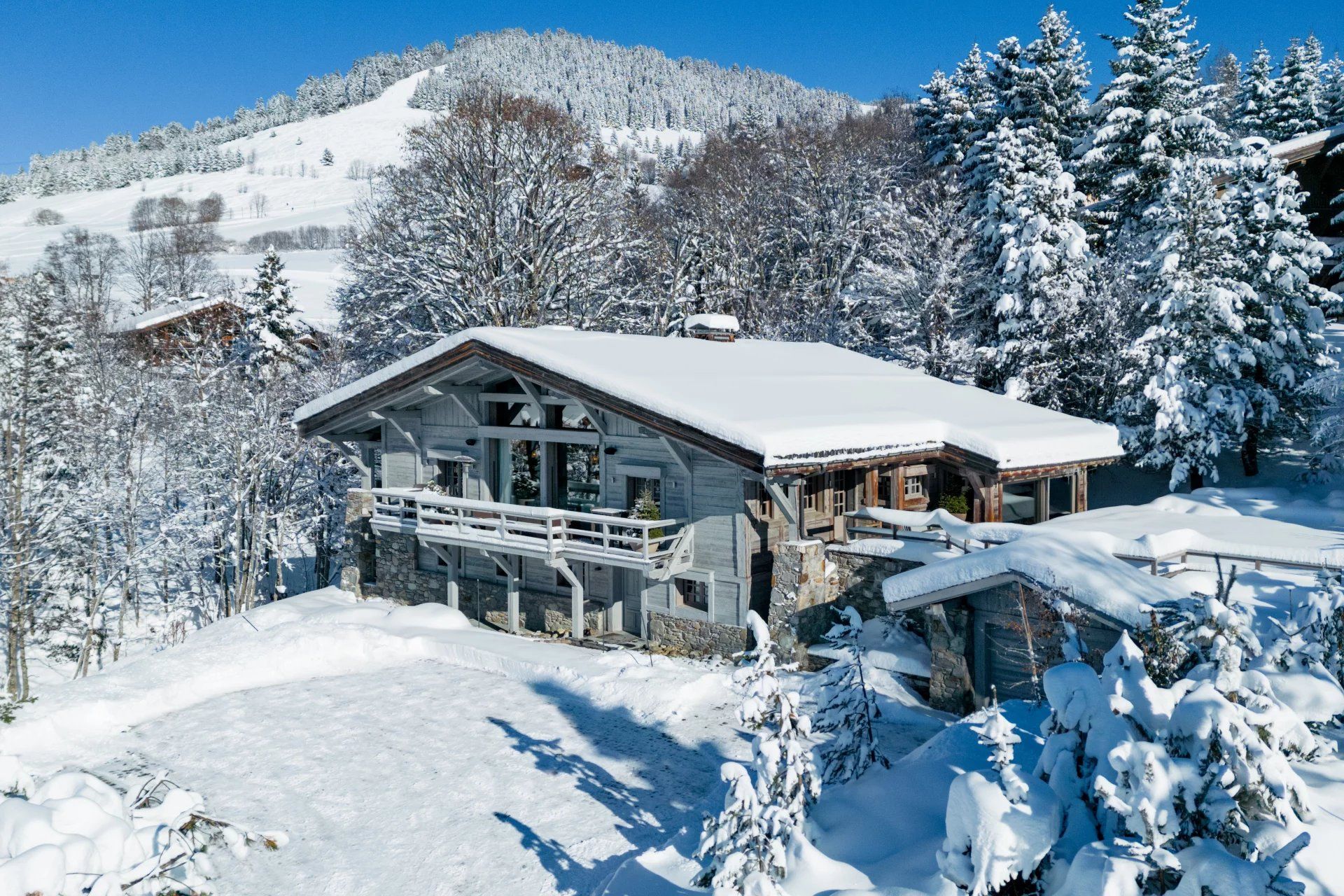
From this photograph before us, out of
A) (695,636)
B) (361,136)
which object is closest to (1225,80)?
(695,636)

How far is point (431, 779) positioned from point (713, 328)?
1639cm

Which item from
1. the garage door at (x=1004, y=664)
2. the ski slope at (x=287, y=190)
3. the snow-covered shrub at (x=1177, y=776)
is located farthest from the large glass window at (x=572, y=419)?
the ski slope at (x=287, y=190)

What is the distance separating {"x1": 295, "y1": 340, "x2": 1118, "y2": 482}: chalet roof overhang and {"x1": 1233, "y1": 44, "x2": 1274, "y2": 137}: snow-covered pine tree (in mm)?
34357

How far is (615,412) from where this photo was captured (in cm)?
1755

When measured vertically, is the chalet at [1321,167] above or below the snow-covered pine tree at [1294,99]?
below

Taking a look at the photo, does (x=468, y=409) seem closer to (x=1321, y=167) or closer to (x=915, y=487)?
(x=915, y=487)

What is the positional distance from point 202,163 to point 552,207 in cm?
16020

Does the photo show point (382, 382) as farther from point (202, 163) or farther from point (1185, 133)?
point (202, 163)

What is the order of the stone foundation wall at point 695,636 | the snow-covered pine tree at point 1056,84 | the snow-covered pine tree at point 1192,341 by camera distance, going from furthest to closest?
the snow-covered pine tree at point 1056,84, the snow-covered pine tree at point 1192,341, the stone foundation wall at point 695,636

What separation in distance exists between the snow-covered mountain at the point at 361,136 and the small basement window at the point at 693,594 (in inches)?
2945

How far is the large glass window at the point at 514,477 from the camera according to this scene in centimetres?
2125

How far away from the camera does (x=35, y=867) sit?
748cm

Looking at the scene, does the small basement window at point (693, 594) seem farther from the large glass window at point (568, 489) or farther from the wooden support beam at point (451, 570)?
the wooden support beam at point (451, 570)

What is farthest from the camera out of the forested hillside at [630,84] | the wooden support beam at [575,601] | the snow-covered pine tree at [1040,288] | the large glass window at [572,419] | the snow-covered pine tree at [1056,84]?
the forested hillside at [630,84]
